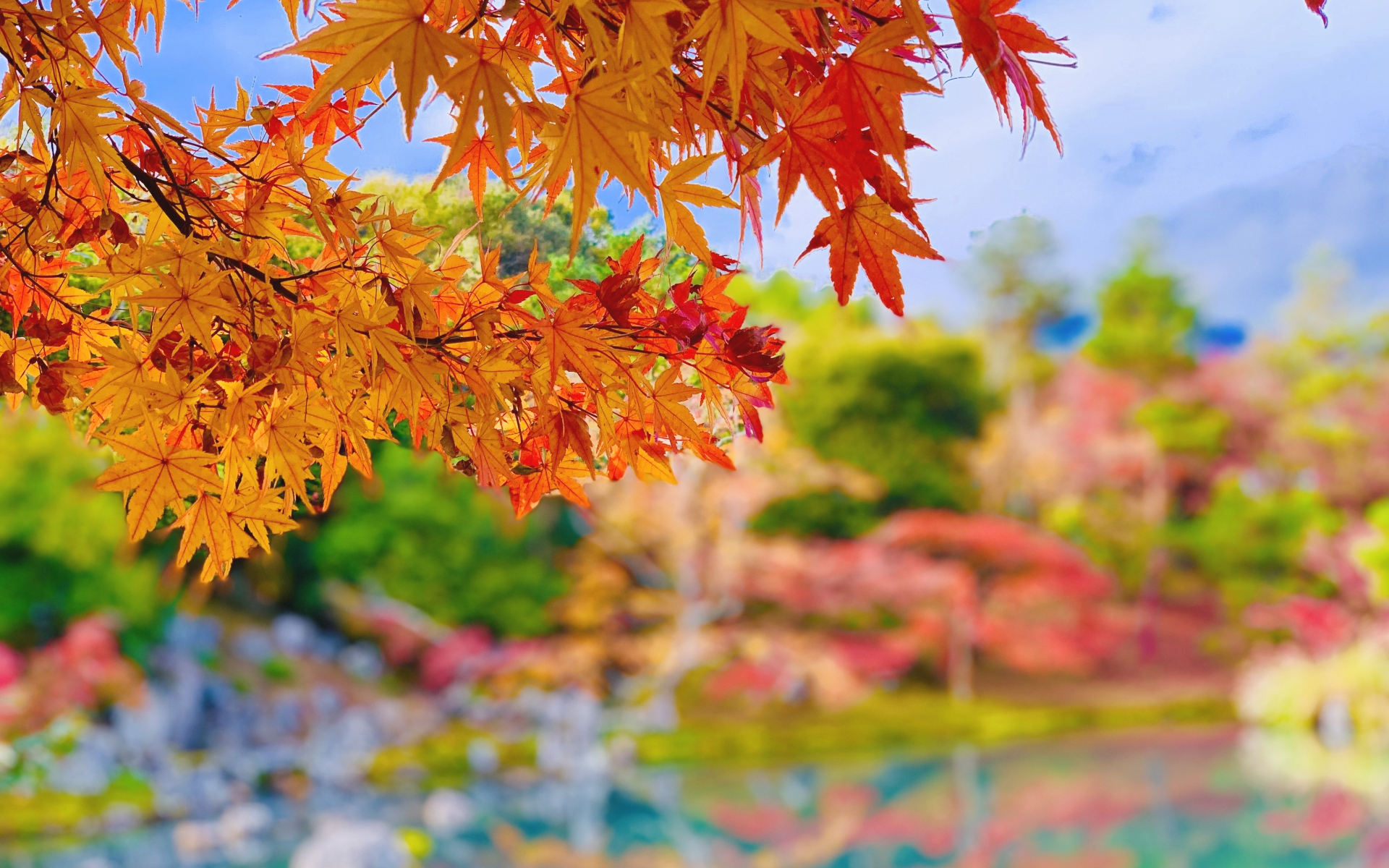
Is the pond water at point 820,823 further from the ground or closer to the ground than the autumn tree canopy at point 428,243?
closer to the ground

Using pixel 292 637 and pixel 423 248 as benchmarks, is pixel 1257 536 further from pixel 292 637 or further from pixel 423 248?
pixel 423 248

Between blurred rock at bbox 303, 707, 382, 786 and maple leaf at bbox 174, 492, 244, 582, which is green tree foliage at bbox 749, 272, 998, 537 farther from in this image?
maple leaf at bbox 174, 492, 244, 582

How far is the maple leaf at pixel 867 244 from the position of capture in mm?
542

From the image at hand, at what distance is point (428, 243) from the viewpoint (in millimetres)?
674

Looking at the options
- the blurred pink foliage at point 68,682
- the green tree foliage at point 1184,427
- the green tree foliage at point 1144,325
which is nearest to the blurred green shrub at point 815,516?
the green tree foliage at point 1184,427

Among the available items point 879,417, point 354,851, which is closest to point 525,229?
point 354,851

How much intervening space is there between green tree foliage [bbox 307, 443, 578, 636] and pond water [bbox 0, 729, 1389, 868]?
1222mm

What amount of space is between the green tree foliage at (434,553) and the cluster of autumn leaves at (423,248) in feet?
18.8

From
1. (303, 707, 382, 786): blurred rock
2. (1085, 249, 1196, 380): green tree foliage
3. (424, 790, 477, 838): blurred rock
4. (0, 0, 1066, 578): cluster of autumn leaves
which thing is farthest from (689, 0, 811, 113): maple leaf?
(1085, 249, 1196, 380): green tree foliage

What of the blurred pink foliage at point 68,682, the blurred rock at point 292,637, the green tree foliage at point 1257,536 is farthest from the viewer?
the green tree foliage at point 1257,536

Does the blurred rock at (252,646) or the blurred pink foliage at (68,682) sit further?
the blurred rock at (252,646)

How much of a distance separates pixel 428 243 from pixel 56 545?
5452 millimetres

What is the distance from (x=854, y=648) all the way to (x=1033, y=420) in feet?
9.82

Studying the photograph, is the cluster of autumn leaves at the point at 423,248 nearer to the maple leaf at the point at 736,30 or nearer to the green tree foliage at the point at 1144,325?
the maple leaf at the point at 736,30
